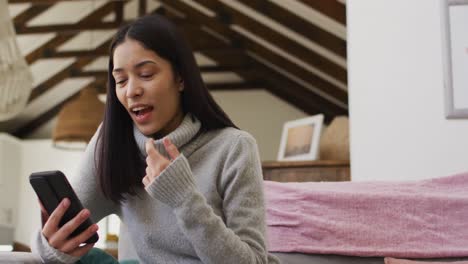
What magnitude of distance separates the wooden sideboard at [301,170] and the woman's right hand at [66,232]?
6.82ft

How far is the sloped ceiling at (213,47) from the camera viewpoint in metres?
7.55

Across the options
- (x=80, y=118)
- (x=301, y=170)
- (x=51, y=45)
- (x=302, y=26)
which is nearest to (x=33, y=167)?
(x=51, y=45)

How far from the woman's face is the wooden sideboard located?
2011mm

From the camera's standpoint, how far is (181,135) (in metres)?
1.38

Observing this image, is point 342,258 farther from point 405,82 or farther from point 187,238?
point 405,82

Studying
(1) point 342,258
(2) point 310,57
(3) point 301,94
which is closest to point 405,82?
(1) point 342,258

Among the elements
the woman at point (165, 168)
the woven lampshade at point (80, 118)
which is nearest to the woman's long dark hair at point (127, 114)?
the woman at point (165, 168)

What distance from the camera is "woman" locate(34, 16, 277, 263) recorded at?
1.21 metres

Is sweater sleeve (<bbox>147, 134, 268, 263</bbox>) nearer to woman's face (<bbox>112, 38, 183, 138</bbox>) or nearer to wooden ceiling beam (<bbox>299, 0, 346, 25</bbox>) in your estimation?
woman's face (<bbox>112, 38, 183, 138</bbox>)

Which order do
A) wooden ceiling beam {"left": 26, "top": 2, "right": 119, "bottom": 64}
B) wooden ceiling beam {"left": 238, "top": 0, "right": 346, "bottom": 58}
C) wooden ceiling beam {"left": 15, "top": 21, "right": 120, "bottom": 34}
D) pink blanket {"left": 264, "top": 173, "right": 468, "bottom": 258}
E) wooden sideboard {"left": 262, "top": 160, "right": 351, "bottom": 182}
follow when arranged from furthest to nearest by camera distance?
wooden ceiling beam {"left": 26, "top": 2, "right": 119, "bottom": 64} < wooden ceiling beam {"left": 15, "top": 21, "right": 120, "bottom": 34} < wooden ceiling beam {"left": 238, "top": 0, "right": 346, "bottom": 58} < wooden sideboard {"left": 262, "top": 160, "right": 351, "bottom": 182} < pink blanket {"left": 264, "top": 173, "right": 468, "bottom": 258}

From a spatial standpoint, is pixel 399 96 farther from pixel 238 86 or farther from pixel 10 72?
pixel 238 86

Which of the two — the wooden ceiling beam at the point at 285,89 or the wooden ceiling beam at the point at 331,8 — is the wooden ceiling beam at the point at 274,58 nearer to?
the wooden ceiling beam at the point at 285,89

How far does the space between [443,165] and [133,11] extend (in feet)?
22.9

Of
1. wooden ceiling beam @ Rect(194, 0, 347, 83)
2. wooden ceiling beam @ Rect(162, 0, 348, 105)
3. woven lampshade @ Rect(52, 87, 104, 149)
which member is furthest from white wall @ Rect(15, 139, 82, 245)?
woven lampshade @ Rect(52, 87, 104, 149)
